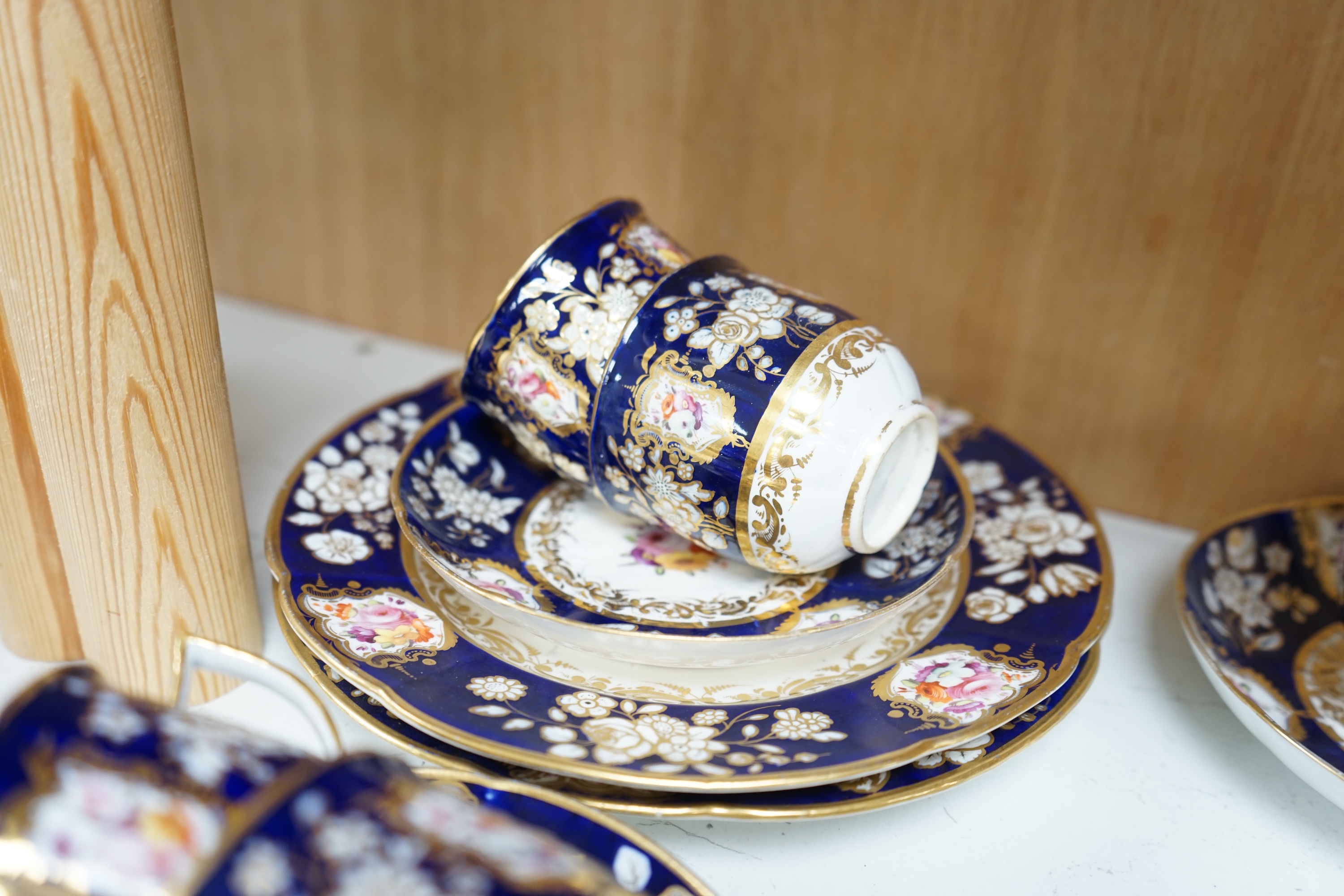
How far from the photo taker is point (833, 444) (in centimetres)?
52

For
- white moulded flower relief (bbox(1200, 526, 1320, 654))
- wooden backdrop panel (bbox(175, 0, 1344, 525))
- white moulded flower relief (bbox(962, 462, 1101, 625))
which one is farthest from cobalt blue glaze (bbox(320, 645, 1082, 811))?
wooden backdrop panel (bbox(175, 0, 1344, 525))

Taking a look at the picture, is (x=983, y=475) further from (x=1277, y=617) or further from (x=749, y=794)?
(x=749, y=794)

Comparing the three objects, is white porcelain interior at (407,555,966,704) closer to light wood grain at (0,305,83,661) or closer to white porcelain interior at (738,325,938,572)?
white porcelain interior at (738,325,938,572)

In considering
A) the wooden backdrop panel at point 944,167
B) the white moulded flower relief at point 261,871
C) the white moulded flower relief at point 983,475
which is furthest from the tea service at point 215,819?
the wooden backdrop panel at point 944,167

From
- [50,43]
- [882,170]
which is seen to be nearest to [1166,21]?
[882,170]

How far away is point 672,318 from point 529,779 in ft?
0.79

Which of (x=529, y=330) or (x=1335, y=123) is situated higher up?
(x=1335, y=123)

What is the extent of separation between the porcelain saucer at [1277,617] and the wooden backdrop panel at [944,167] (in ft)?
0.21

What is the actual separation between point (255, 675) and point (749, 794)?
0.22 m

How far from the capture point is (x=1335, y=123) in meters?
0.62

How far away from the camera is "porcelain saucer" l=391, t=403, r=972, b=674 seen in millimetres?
514

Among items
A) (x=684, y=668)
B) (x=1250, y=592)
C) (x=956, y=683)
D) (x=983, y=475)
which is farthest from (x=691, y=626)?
(x=1250, y=592)

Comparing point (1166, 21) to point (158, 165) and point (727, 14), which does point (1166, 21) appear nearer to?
point (727, 14)

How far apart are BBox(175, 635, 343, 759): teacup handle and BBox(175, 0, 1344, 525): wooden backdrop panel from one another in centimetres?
51
